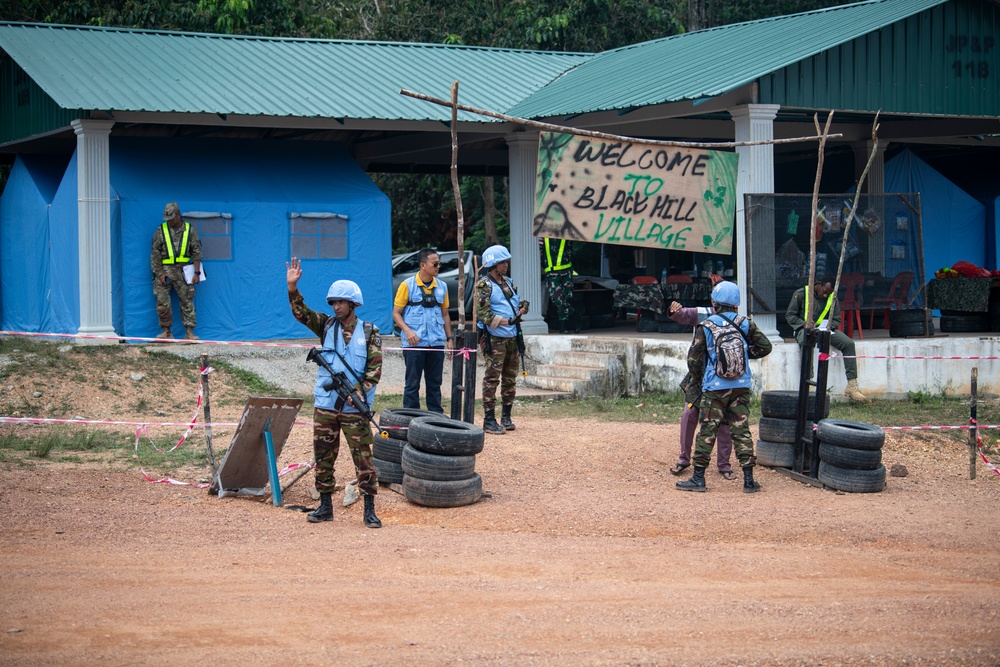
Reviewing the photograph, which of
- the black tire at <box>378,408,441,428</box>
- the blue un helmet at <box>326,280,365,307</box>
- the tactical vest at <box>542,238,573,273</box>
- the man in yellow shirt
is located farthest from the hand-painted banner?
the tactical vest at <box>542,238,573,273</box>

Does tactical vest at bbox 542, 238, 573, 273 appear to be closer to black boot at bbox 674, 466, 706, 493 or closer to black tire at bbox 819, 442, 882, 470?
black boot at bbox 674, 466, 706, 493

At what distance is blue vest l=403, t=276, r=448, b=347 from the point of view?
1145cm

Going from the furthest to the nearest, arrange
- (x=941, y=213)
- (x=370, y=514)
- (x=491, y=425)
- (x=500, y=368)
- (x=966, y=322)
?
(x=941, y=213) < (x=966, y=322) < (x=491, y=425) < (x=500, y=368) < (x=370, y=514)

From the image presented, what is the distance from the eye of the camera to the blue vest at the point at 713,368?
10.2 meters

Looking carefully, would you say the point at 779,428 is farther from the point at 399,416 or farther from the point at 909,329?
the point at 909,329

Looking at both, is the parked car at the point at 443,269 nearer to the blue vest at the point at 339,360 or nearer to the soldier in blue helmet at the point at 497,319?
the soldier in blue helmet at the point at 497,319

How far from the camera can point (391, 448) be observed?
1016 centimetres

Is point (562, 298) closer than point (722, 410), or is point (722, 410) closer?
point (722, 410)

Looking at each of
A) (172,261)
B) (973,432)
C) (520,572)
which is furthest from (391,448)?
(172,261)

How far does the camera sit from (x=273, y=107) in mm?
17188

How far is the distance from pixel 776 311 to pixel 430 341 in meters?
5.74

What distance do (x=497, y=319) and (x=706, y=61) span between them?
7.38 m

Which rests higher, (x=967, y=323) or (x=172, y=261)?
(x=172, y=261)

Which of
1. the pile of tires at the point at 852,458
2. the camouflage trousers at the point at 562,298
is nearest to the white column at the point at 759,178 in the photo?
the camouflage trousers at the point at 562,298
